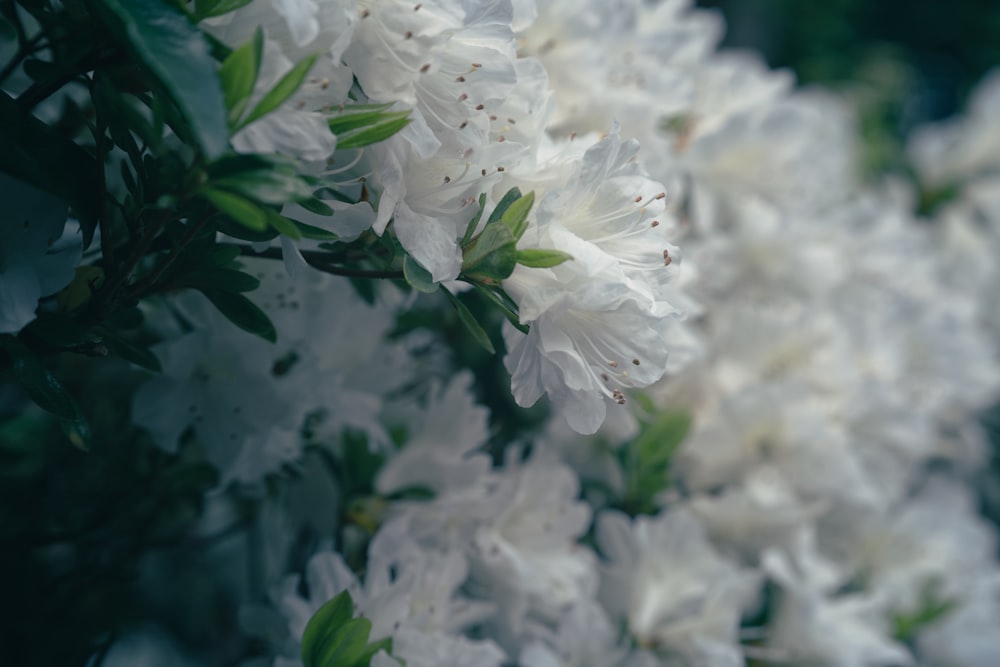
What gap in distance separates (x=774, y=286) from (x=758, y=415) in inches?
9.2

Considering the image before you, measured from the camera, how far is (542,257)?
55 centimetres

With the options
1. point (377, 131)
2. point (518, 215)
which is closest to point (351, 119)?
point (377, 131)

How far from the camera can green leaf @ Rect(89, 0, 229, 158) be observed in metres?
0.43

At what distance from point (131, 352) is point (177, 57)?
258mm

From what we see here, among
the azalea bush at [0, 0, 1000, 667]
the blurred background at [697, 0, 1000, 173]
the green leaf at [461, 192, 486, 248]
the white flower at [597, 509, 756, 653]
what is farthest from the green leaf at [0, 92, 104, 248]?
the blurred background at [697, 0, 1000, 173]

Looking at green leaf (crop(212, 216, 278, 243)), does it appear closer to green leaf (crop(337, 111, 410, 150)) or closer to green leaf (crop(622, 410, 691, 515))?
green leaf (crop(337, 111, 410, 150))

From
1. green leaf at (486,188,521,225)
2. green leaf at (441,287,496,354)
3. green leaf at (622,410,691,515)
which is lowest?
green leaf at (622,410,691,515)

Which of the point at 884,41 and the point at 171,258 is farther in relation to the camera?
the point at 884,41

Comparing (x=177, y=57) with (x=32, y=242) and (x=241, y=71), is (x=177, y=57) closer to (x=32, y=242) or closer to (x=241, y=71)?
(x=241, y=71)

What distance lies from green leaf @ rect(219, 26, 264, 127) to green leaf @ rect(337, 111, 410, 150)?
8 centimetres

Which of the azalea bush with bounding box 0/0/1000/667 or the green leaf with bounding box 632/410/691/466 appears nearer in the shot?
the azalea bush with bounding box 0/0/1000/667

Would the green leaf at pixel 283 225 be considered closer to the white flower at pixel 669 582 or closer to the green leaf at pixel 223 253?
the green leaf at pixel 223 253

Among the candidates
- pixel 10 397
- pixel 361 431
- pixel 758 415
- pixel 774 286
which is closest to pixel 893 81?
pixel 774 286

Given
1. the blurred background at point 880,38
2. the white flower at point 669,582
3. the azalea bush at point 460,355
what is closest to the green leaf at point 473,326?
the azalea bush at point 460,355
